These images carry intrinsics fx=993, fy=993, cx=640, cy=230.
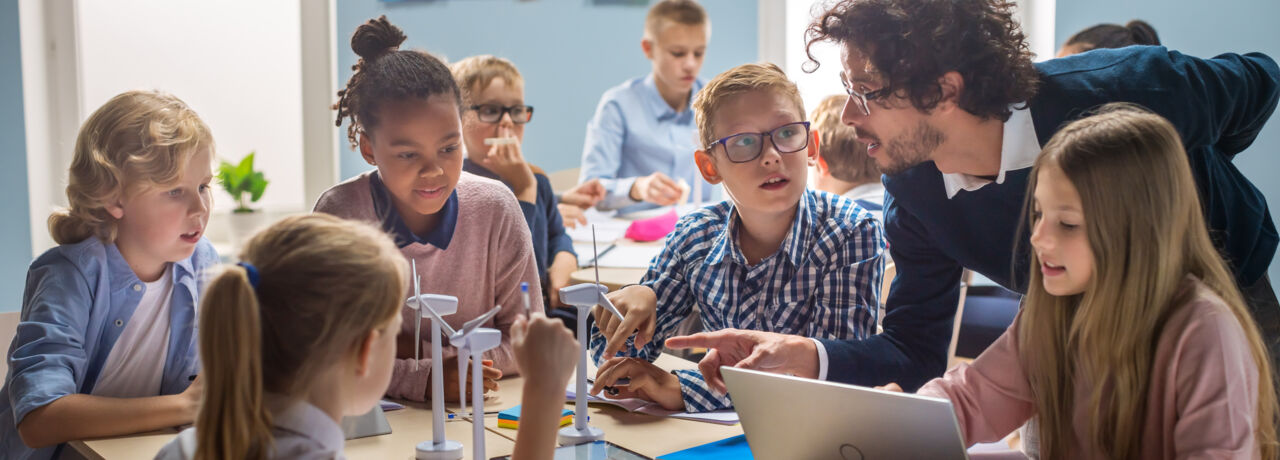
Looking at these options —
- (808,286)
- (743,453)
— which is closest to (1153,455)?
(743,453)

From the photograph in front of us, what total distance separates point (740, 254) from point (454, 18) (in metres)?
2.90

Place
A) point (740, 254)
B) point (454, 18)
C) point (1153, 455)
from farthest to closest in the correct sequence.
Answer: point (454, 18), point (740, 254), point (1153, 455)

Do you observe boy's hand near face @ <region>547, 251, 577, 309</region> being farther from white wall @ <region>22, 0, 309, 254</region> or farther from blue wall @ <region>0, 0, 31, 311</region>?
blue wall @ <region>0, 0, 31, 311</region>

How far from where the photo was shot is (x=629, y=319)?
5.82ft

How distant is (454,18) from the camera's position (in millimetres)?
4520

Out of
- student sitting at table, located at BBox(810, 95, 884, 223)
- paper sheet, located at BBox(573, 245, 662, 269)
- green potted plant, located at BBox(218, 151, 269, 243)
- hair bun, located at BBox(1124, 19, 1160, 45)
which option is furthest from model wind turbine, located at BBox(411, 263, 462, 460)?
hair bun, located at BBox(1124, 19, 1160, 45)

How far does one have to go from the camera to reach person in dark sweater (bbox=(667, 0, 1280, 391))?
5.37 feet

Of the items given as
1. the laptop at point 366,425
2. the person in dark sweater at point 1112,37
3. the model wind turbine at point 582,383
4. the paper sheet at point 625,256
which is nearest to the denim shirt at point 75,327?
the laptop at point 366,425

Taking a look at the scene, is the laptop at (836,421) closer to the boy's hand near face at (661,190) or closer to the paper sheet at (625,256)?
the paper sheet at (625,256)

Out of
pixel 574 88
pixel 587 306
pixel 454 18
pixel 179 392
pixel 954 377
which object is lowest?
pixel 179 392

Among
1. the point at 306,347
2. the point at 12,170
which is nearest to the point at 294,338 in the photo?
the point at 306,347

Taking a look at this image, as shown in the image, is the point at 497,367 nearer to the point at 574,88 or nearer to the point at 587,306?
the point at 587,306

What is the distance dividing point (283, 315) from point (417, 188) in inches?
28.1

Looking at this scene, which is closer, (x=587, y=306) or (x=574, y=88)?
(x=587, y=306)
